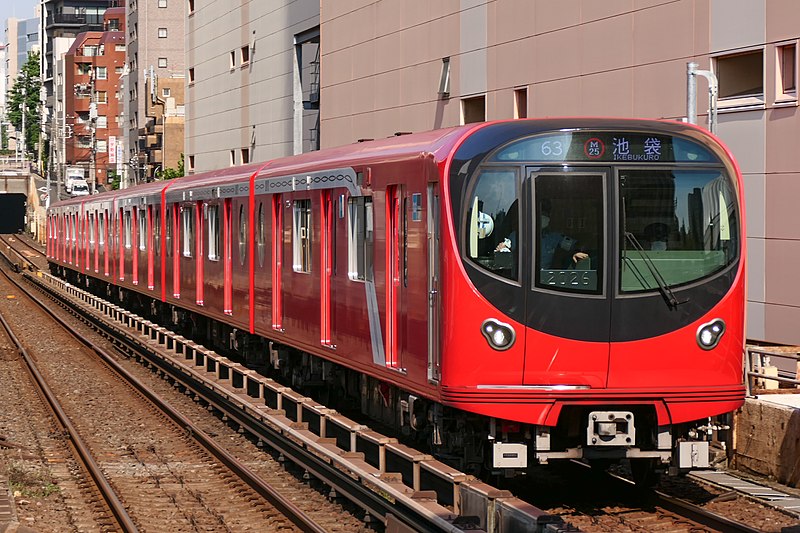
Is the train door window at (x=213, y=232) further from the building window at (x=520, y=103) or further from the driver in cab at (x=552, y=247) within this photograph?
the driver in cab at (x=552, y=247)

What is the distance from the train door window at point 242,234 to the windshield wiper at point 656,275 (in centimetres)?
979

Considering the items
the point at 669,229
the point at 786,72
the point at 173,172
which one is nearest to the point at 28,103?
the point at 173,172

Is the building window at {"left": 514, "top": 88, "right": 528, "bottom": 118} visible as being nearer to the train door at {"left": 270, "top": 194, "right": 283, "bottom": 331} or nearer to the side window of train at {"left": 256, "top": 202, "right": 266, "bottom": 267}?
the side window of train at {"left": 256, "top": 202, "right": 266, "bottom": 267}

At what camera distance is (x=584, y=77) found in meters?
23.6

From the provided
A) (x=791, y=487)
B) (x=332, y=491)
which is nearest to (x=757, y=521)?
(x=791, y=487)

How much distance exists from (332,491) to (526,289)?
2933mm

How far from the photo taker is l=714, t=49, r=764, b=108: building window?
19375 millimetres

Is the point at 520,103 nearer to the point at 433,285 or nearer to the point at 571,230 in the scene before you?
the point at 433,285

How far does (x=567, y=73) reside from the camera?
24.3m

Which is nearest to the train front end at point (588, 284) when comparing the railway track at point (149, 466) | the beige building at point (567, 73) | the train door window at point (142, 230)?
the railway track at point (149, 466)

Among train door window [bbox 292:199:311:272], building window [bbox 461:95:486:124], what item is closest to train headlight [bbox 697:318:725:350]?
train door window [bbox 292:199:311:272]

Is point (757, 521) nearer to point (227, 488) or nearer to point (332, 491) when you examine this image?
point (332, 491)

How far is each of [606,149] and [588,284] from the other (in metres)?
1.05

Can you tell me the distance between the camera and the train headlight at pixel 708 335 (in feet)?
34.0
